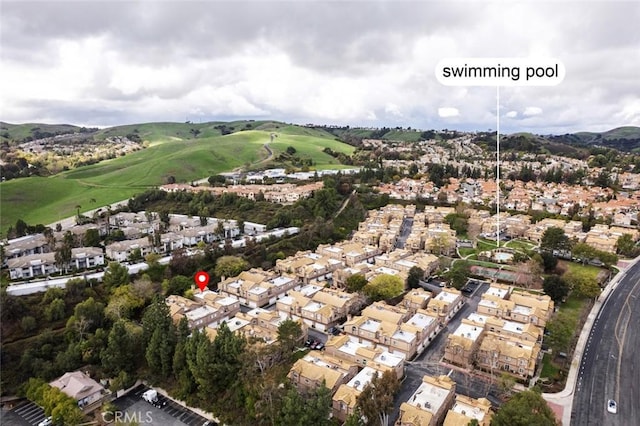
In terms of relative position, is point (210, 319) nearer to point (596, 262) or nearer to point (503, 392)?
point (503, 392)

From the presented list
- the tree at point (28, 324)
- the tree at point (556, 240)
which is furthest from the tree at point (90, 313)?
the tree at point (556, 240)

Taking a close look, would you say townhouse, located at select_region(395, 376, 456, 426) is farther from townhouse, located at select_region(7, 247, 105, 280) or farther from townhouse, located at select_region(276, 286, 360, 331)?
townhouse, located at select_region(7, 247, 105, 280)

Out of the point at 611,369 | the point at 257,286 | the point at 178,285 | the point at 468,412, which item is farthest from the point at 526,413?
the point at 178,285

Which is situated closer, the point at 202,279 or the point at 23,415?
the point at 23,415

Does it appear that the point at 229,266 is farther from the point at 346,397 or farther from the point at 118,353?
the point at 346,397

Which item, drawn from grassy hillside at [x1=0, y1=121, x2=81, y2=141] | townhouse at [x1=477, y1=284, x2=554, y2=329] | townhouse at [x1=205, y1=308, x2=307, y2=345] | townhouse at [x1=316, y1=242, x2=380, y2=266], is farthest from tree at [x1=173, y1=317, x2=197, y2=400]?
grassy hillside at [x1=0, y1=121, x2=81, y2=141]

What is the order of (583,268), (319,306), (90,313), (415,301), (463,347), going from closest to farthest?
1. (463,347)
2. (90,313)
3. (319,306)
4. (415,301)
5. (583,268)

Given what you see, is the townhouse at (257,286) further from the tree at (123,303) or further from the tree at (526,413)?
the tree at (526,413)
